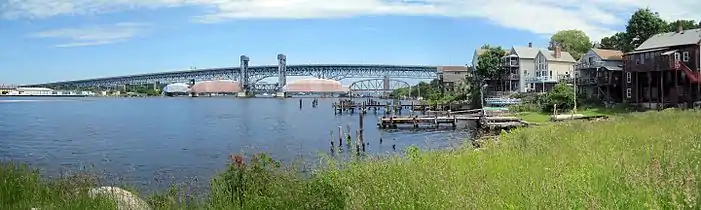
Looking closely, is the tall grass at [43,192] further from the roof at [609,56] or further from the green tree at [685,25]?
the green tree at [685,25]

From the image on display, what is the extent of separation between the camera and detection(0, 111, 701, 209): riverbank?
7676mm

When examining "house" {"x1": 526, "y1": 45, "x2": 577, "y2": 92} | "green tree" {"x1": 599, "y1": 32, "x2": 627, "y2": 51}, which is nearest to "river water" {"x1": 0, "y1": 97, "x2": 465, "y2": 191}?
"house" {"x1": 526, "y1": 45, "x2": 577, "y2": 92}

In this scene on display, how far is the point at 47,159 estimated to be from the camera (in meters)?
36.9

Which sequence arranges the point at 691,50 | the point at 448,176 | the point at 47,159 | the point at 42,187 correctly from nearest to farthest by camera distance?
the point at 448,176 → the point at 42,187 → the point at 47,159 → the point at 691,50

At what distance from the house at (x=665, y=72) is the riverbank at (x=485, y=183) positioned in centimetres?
4318

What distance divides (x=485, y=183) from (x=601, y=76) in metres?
63.2

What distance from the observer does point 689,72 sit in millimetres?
52000

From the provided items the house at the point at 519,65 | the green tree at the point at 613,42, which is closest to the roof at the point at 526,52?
the house at the point at 519,65

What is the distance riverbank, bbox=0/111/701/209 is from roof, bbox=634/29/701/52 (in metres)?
45.7

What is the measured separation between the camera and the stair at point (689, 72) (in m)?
51.5

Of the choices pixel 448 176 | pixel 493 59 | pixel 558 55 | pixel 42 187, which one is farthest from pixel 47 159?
pixel 558 55

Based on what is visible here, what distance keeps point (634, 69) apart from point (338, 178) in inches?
2168

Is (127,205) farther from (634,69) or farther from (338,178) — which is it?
(634,69)

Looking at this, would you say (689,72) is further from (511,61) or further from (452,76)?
(452,76)
